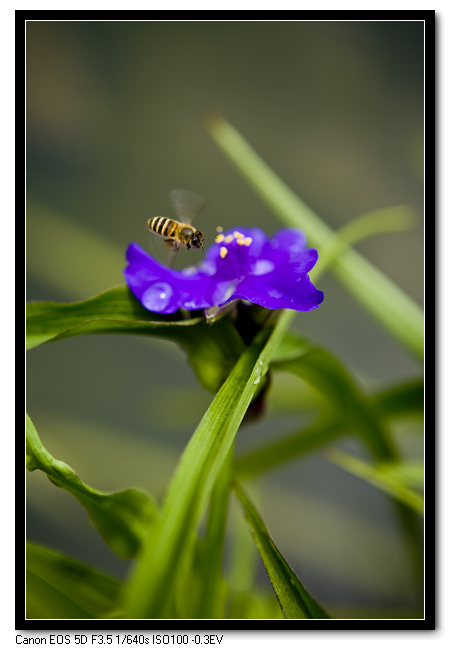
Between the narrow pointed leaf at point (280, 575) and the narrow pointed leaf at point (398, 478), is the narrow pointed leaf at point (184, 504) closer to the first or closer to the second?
the narrow pointed leaf at point (280, 575)

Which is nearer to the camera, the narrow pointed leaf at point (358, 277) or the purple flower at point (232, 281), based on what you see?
the purple flower at point (232, 281)

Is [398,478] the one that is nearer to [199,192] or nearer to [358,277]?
[358,277]

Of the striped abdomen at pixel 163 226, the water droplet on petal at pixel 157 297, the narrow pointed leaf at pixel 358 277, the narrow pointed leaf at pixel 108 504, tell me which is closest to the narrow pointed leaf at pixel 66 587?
the narrow pointed leaf at pixel 108 504

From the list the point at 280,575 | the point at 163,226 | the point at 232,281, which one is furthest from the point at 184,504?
the point at 163,226

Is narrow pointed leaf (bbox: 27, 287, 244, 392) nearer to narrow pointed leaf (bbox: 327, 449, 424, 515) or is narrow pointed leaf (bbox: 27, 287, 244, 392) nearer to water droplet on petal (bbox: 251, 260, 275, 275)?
water droplet on petal (bbox: 251, 260, 275, 275)

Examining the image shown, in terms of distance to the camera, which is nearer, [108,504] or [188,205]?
[108,504]

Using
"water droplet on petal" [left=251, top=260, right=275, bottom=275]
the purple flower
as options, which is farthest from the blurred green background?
"water droplet on petal" [left=251, top=260, right=275, bottom=275]
